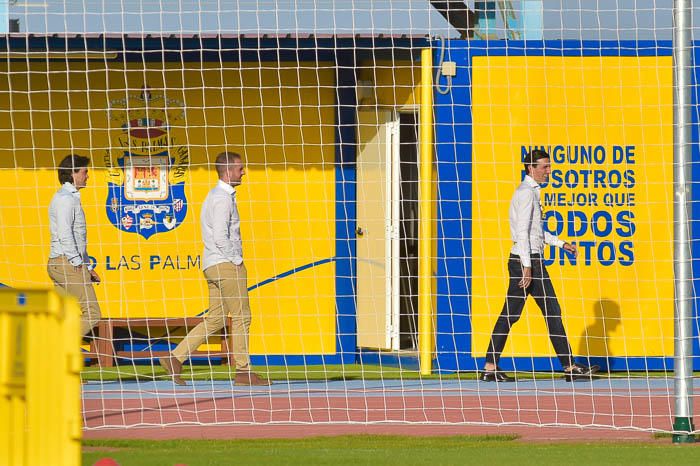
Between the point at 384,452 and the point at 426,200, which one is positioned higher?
the point at 426,200

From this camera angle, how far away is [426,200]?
43.5 feet

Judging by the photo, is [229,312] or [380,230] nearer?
[229,312]

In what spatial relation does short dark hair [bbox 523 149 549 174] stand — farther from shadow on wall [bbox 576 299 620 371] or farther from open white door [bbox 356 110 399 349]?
open white door [bbox 356 110 399 349]

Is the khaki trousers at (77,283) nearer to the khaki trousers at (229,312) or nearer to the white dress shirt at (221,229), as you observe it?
the khaki trousers at (229,312)

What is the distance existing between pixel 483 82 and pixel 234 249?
2.84 metres

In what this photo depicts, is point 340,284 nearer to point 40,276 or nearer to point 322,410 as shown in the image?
point 40,276

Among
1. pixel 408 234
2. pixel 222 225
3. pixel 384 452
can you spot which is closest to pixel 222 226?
pixel 222 225

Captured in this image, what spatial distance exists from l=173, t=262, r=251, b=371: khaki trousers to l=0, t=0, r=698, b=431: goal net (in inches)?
1.0

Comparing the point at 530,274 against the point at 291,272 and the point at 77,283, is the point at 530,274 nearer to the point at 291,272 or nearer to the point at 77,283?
the point at 291,272

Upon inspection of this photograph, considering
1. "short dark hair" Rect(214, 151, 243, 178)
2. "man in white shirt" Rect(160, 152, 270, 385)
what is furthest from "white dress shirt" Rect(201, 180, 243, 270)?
"short dark hair" Rect(214, 151, 243, 178)

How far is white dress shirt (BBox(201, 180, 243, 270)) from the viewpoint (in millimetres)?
12117

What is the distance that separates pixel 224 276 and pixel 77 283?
4.21 feet

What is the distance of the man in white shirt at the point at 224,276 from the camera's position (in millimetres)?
12116

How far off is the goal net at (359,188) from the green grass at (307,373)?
0.06 m
